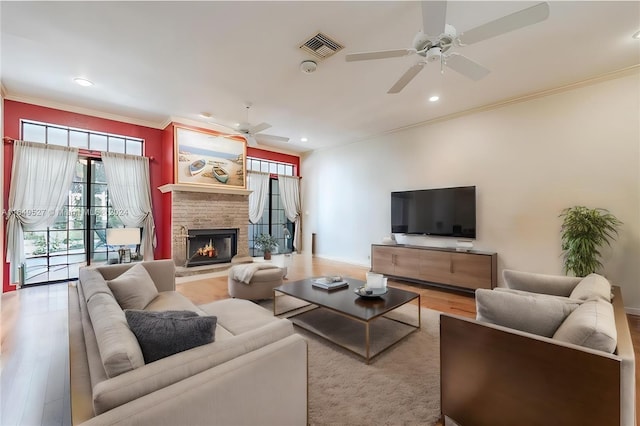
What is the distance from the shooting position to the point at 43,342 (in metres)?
2.60

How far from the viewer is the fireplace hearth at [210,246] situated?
5.61 meters

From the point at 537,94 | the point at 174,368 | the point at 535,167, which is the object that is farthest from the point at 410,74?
the point at 174,368

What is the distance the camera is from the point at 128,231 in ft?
13.9

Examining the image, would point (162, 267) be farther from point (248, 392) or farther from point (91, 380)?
point (248, 392)

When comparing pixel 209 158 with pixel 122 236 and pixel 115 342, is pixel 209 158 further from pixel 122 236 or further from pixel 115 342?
pixel 115 342

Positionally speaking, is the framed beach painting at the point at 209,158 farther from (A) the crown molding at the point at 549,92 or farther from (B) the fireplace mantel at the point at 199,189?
(A) the crown molding at the point at 549,92

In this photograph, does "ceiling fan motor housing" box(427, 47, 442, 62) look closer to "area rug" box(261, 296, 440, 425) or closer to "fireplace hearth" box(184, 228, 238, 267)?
"area rug" box(261, 296, 440, 425)

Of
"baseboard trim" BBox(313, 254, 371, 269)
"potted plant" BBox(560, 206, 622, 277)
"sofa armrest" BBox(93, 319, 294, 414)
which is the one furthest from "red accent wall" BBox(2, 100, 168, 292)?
"potted plant" BBox(560, 206, 622, 277)

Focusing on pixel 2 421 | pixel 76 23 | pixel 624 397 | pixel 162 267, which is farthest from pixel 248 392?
pixel 76 23

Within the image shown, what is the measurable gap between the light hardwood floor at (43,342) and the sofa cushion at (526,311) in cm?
118

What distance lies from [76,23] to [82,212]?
3.54 meters

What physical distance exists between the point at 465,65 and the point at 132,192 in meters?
5.82

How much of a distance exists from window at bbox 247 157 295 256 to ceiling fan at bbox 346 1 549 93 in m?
5.43

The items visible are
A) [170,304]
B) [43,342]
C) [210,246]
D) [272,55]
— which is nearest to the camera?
[170,304]
